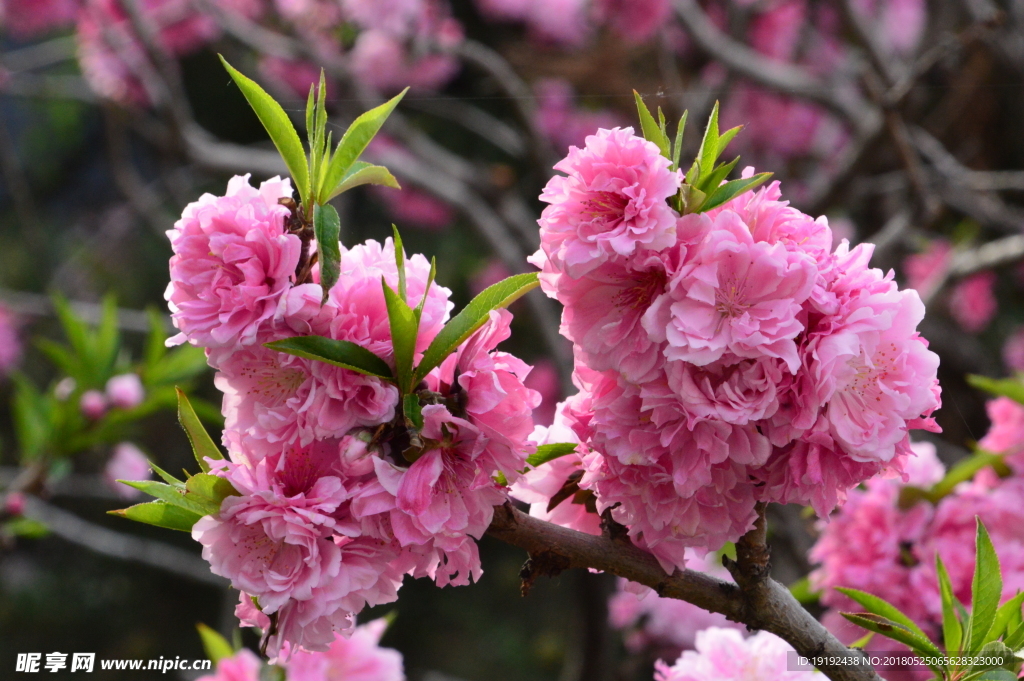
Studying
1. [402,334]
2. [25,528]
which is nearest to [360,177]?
[402,334]

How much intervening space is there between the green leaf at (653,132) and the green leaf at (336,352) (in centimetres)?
24

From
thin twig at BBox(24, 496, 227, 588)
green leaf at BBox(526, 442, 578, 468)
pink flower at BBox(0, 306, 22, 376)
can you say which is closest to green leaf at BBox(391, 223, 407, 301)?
green leaf at BBox(526, 442, 578, 468)

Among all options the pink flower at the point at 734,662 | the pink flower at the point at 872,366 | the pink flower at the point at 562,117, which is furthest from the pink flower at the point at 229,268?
the pink flower at the point at 562,117

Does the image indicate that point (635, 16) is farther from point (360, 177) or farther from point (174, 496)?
point (174, 496)

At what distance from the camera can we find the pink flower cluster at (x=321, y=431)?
0.52 meters

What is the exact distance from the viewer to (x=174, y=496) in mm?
529

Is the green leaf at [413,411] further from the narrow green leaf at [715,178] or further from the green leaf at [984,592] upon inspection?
the green leaf at [984,592]

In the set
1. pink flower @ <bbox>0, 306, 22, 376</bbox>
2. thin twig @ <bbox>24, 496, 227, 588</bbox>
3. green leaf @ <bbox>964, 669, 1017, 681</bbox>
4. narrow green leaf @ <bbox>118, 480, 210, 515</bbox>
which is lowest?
pink flower @ <bbox>0, 306, 22, 376</bbox>

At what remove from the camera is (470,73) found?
3.22 meters

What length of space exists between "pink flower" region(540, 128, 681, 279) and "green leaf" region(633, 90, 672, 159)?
0.14 ft

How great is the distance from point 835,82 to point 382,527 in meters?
2.74

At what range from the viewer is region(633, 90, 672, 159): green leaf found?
1.81ft

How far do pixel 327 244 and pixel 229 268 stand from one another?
7 centimetres

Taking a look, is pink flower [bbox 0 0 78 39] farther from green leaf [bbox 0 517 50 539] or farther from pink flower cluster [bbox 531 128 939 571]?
pink flower cluster [bbox 531 128 939 571]
